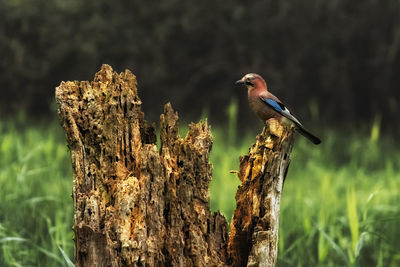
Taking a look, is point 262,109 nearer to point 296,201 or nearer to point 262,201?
point 262,201

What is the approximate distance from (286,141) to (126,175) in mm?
769

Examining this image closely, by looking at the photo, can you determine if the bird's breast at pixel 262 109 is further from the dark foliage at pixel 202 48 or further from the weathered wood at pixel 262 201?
the dark foliage at pixel 202 48

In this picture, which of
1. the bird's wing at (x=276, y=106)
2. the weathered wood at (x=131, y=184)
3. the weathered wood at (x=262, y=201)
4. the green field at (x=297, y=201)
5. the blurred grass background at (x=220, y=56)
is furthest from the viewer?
the blurred grass background at (x=220, y=56)

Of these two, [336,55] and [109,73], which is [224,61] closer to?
[336,55]

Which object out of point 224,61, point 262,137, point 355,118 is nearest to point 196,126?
point 262,137

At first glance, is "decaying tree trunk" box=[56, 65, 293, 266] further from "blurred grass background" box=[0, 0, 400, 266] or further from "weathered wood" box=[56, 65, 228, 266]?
"blurred grass background" box=[0, 0, 400, 266]

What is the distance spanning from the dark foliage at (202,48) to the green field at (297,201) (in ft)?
2.63

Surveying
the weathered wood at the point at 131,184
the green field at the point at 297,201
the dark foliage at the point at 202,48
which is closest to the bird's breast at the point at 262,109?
the weathered wood at the point at 131,184

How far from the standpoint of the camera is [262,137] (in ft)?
9.90

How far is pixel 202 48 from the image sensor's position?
8438 millimetres

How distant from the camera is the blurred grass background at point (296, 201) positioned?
4109 millimetres

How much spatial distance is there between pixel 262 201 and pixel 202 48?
5.73 metres

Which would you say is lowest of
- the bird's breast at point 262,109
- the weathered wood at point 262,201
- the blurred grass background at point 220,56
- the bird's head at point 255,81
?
the weathered wood at point 262,201

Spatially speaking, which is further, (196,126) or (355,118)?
(355,118)
